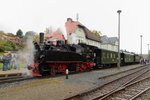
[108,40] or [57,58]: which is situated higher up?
[108,40]

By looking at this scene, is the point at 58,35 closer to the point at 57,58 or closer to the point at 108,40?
the point at 57,58

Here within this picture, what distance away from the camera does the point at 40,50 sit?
38.3 feet

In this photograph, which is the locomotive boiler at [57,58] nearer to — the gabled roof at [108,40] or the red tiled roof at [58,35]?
the red tiled roof at [58,35]

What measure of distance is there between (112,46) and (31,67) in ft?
→ 197

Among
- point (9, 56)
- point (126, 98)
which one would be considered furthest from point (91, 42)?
point (126, 98)

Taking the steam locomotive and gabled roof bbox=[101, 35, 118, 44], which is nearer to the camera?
the steam locomotive

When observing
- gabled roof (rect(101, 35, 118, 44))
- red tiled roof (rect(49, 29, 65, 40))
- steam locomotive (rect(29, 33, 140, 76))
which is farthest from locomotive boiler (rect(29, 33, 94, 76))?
gabled roof (rect(101, 35, 118, 44))

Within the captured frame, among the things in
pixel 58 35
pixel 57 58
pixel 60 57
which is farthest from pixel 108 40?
pixel 57 58

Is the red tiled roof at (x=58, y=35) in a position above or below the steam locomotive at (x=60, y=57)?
above

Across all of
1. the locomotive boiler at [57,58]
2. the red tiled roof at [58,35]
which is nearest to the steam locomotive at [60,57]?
the locomotive boiler at [57,58]

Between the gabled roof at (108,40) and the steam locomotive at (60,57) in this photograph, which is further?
the gabled roof at (108,40)

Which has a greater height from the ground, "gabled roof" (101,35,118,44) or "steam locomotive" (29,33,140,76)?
"gabled roof" (101,35,118,44)

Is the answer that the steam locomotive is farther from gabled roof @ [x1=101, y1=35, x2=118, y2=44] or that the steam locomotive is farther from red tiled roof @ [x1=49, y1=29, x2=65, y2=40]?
gabled roof @ [x1=101, y1=35, x2=118, y2=44]

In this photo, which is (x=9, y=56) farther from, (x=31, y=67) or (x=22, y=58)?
(x=31, y=67)
